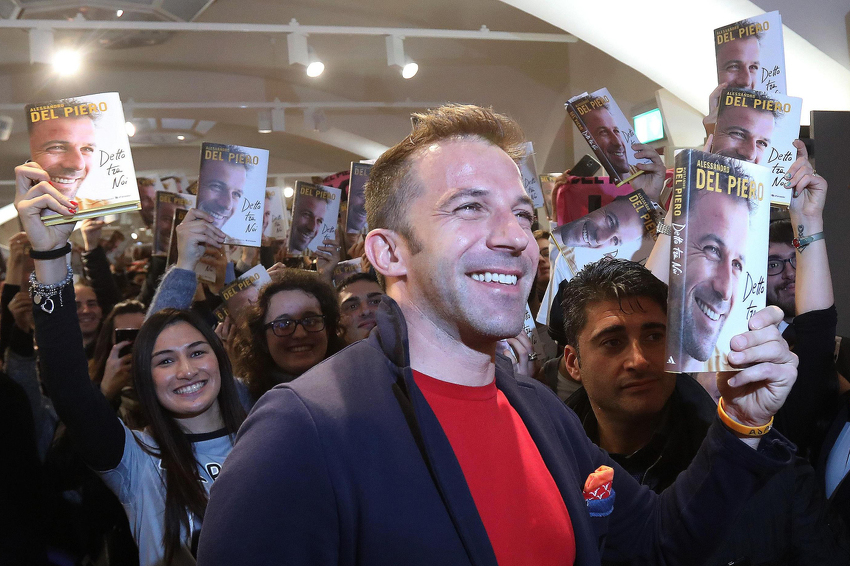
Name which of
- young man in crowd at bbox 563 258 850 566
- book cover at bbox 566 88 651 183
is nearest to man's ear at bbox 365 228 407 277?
young man in crowd at bbox 563 258 850 566

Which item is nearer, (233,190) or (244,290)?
(233,190)

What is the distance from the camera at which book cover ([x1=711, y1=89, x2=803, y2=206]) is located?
1.88 metres

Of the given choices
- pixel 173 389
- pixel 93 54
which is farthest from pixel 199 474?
pixel 93 54

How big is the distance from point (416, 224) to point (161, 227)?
114 inches

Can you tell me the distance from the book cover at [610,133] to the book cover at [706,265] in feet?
4.95

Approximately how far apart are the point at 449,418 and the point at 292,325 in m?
1.91

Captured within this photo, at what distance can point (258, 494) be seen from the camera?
0.98 m

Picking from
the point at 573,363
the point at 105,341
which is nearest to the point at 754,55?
the point at 573,363

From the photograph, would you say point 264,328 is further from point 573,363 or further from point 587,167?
point 587,167

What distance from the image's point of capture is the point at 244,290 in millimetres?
3303

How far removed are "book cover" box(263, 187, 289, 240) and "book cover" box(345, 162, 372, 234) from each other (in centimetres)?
118

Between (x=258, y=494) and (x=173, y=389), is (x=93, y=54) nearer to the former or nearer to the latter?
(x=173, y=389)

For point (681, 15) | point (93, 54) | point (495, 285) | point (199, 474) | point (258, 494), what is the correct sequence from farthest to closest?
point (93, 54), point (681, 15), point (199, 474), point (495, 285), point (258, 494)

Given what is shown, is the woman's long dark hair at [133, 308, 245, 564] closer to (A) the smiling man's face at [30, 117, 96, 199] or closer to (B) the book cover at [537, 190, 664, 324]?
(A) the smiling man's face at [30, 117, 96, 199]
